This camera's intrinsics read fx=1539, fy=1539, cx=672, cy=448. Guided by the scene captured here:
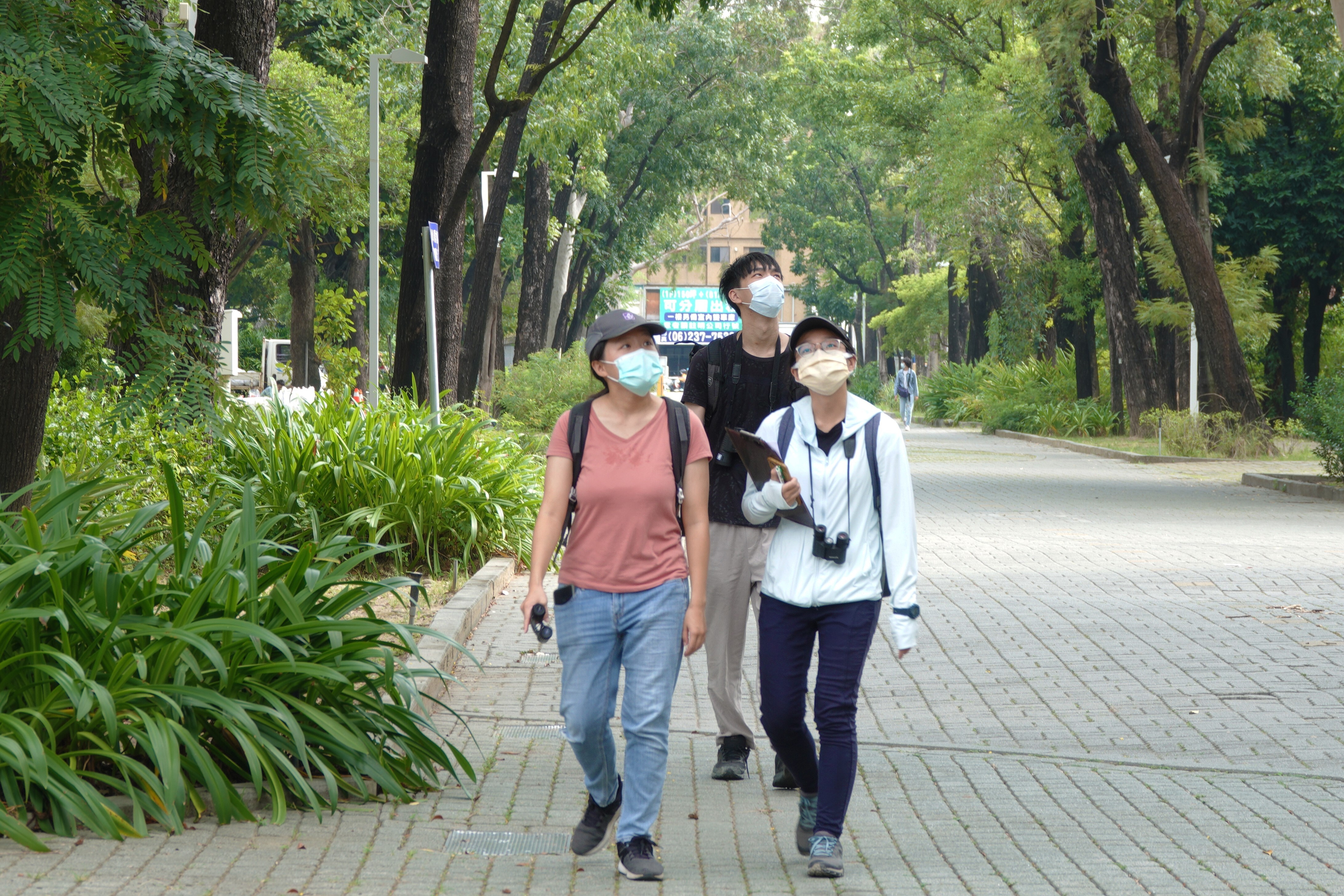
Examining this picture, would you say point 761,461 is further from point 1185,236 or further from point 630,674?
point 1185,236

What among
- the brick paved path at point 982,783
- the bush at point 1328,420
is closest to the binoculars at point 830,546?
the brick paved path at point 982,783

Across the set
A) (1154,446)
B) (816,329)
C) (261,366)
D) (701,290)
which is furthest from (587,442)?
(701,290)

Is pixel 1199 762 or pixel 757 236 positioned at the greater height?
pixel 757 236

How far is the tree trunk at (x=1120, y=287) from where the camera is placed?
31.6 meters

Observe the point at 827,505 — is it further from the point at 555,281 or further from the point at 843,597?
the point at 555,281

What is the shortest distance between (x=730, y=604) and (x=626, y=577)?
112cm

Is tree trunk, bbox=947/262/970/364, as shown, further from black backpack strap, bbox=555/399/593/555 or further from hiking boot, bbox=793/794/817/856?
black backpack strap, bbox=555/399/593/555

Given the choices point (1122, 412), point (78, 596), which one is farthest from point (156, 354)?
point (1122, 412)

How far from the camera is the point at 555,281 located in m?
40.9

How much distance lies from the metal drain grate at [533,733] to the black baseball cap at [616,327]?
2247 millimetres

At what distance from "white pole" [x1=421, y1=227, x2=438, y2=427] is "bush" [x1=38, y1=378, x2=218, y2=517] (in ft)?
11.4

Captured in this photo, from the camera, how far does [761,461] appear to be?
193 inches

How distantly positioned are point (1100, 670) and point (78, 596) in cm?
506

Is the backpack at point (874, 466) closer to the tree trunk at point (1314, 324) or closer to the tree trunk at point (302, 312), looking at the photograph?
the tree trunk at point (302, 312)
